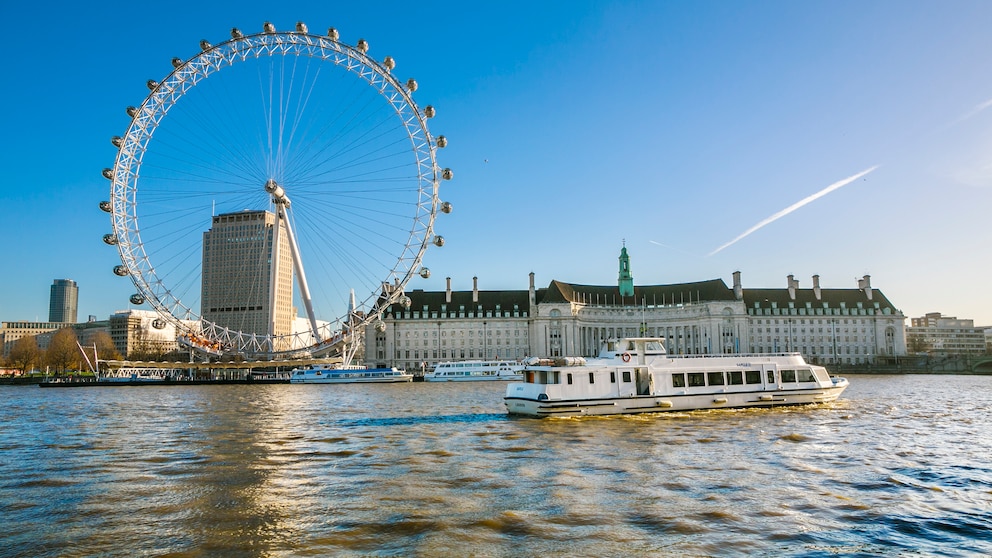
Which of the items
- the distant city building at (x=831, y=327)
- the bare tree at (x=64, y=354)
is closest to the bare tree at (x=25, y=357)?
the bare tree at (x=64, y=354)

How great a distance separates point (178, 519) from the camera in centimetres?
1811

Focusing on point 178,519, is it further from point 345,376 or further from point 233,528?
point 345,376

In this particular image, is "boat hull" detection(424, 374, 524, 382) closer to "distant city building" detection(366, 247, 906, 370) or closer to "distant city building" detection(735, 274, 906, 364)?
"distant city building" detection(366, 247, 906, 370)

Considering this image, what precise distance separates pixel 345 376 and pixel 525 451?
93901 millimetres

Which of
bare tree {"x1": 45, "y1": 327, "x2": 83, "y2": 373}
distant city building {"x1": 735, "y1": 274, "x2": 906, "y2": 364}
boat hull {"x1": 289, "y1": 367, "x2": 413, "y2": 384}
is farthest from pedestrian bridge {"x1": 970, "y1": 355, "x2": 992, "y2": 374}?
bare tree {"x1": 45, "y1": 327, "x2": 83, "y2": 373}

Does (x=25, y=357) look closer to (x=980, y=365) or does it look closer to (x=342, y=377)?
(x=342, y=377)

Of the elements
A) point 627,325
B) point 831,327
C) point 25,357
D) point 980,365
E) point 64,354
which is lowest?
point 980,365

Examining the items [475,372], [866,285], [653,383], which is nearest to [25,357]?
[475,372]

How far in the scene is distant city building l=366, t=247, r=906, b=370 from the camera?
16138cm

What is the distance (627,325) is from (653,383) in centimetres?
12606

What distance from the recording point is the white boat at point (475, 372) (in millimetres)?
120375

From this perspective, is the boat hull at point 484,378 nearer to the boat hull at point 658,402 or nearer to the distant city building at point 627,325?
the distant city building at point 627,325

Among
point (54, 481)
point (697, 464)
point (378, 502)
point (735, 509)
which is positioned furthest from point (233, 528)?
point (697, 464)

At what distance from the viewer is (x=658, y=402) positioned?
43.6 m
